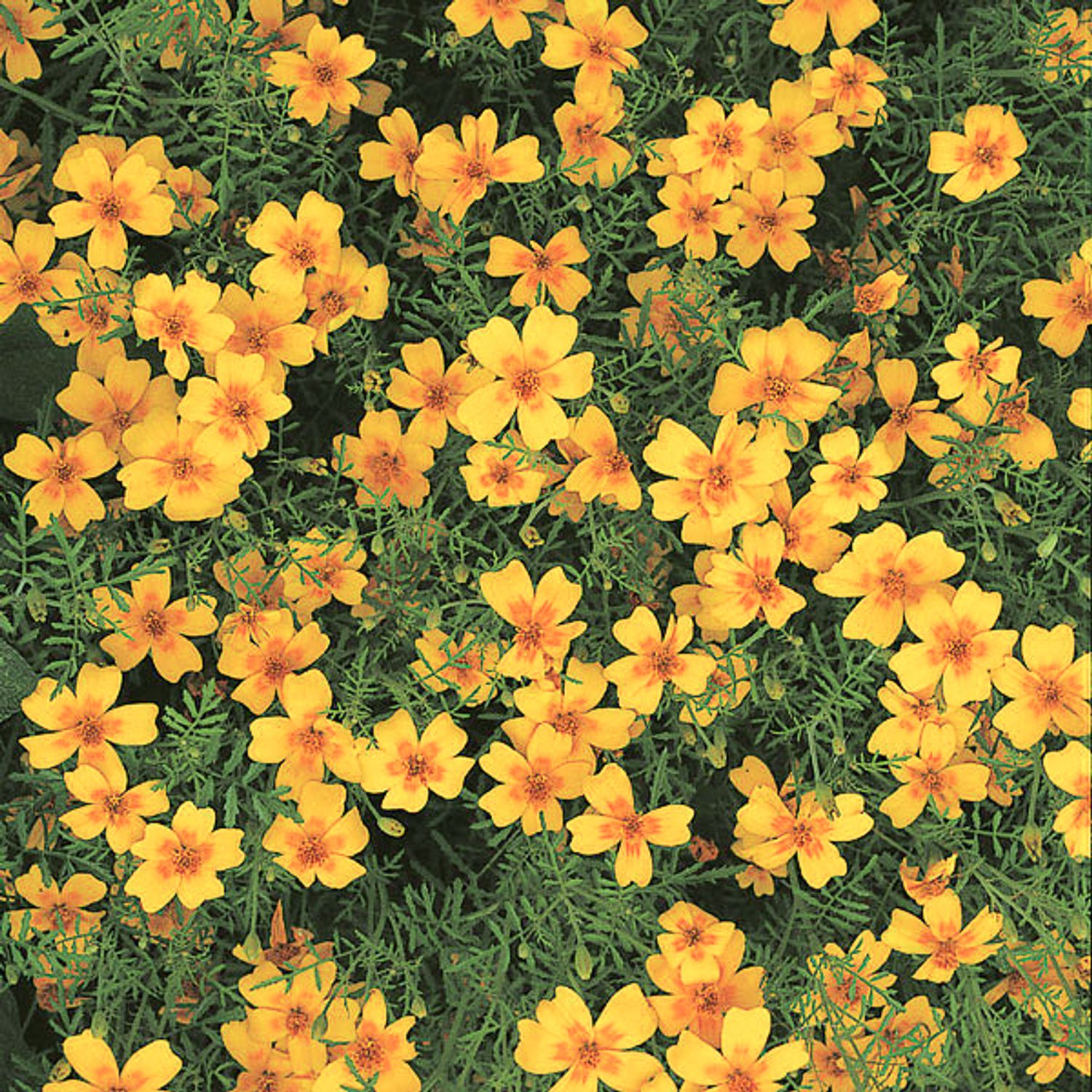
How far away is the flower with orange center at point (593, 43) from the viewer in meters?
1.01

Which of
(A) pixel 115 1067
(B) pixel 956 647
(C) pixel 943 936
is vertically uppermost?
(B) pixel 956 647

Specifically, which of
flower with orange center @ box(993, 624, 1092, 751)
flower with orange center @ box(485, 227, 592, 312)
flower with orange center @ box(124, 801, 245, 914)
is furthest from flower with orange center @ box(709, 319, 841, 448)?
flower with orange center @ box(124, 801, 245, 914)

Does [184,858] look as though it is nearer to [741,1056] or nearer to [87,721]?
[87,721]

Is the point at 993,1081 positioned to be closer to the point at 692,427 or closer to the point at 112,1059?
the point at 692,427

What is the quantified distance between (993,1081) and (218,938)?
0.63 m

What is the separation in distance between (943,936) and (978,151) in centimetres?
59

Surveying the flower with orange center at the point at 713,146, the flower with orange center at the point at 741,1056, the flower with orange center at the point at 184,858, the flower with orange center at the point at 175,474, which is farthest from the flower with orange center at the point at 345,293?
the flower with orange center at the point at 741,1056

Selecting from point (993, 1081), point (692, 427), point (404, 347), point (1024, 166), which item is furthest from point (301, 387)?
point (993, 1081)

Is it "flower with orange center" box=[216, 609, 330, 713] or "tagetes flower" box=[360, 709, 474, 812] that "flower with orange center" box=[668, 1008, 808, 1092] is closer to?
"tagetes flower" box=[360, 709, 474, 812]

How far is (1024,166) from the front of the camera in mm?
1134

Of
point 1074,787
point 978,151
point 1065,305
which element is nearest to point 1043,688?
point 1074,787

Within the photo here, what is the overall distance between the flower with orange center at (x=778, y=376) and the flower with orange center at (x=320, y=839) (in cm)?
38

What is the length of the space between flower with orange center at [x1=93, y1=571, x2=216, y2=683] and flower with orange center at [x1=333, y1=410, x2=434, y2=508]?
141 mm

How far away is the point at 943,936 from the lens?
1.04 m
